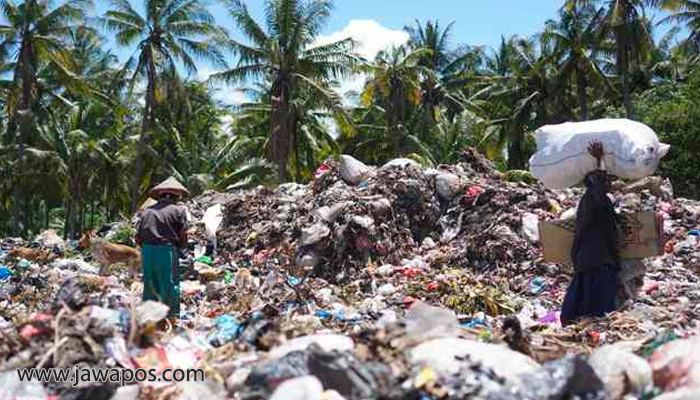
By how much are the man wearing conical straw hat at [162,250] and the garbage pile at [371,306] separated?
27 cm

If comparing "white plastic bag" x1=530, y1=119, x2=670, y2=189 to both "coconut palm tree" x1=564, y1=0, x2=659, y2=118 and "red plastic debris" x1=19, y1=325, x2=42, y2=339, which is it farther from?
"coconut palm tree" x1=564, y1=0, x2=659, y2=118

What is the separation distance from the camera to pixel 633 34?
76.4ft

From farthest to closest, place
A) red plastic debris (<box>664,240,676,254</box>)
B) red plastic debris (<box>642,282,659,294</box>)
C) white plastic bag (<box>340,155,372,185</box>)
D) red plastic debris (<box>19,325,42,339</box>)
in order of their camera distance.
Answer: white plastic bag (<box>340,155,372,185</box>) → red plastic debris (<box>664,240,676,254</box>) → red plastic debris (<box>642,282,659,294</box>) → red plastic debris (<box>19,325,42,339</box>)

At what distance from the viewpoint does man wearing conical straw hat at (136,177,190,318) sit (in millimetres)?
5922

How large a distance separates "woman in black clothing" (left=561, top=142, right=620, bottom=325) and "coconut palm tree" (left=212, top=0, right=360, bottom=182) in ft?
49.8

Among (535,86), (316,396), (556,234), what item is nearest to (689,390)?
(316,396)

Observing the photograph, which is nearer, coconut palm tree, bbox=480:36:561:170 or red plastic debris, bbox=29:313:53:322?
red plastic debris, bbox=29:313:53:322

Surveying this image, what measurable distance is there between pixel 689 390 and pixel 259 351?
5.44ft

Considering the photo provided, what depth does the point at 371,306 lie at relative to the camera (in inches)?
258

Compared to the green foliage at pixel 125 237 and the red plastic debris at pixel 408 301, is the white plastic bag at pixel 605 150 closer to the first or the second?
the red plastic debris at pixel 408 301

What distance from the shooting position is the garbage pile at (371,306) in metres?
2.72

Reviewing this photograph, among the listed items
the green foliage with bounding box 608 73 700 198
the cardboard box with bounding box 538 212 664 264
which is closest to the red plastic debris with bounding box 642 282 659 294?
the cardboard box with bounding box 538 212 664 264

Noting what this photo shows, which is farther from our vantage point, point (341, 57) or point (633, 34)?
point (633, 34)

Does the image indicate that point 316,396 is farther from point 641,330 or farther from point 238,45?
point 238,45
